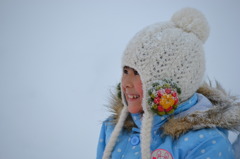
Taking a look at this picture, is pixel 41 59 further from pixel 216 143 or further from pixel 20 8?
pixel 216 143

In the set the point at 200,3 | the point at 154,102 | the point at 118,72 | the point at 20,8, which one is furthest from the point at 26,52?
the point at 154,102

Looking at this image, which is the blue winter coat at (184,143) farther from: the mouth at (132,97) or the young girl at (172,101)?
the mouth at (132,97)

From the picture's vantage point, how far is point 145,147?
1.29 meters

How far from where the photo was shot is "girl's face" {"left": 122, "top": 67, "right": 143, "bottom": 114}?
1.43m

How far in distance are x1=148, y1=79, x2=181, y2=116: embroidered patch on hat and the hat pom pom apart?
1.08 ft

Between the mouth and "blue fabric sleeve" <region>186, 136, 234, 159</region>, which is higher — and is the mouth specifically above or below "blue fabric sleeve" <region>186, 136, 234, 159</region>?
above

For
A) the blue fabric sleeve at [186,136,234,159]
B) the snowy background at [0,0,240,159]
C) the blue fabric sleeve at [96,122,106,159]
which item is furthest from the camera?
the snowy background at [0,0,240,159]

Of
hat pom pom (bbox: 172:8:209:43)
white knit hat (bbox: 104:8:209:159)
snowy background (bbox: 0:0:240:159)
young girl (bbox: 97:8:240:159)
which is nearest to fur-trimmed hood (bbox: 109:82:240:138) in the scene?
young girl (bbox: 97:8:240:159)

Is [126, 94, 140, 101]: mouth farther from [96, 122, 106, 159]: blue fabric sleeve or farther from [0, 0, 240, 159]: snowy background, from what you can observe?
[0, 0, 240, 159]: snowy background

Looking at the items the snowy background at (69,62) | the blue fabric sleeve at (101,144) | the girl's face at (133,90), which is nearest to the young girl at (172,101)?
the girl's face at (133,90)

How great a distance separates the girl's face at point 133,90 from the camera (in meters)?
1.43

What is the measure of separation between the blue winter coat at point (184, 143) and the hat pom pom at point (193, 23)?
0.34 m

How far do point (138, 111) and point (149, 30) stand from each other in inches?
17.3

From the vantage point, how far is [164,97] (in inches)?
49.0
